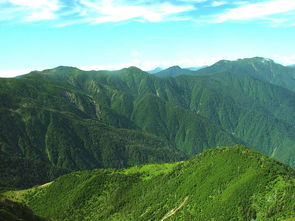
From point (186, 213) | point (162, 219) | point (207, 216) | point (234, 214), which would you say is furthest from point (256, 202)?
point (162, 219)

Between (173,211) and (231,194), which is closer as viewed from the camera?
(231,194)

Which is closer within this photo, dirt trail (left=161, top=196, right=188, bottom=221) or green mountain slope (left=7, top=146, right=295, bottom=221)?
green mountain slope (left=7, top=146, right=295, bottom=221)

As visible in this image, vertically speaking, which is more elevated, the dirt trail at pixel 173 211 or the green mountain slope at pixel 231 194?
the green mountain slope at pixel 231 194

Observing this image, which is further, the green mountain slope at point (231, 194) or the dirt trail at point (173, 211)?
the dirt trail at point (173, 211)

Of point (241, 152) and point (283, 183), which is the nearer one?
point (283, 183)

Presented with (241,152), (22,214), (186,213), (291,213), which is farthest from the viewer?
(241,152)

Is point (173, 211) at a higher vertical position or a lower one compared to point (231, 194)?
lower

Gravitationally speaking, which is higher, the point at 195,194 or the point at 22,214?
the point at 22,214

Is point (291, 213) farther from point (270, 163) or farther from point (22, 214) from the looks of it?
point (22, 214)

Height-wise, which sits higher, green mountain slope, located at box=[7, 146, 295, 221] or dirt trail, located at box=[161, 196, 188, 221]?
green mountain slope, located at box=[7, 146, 295, 221]

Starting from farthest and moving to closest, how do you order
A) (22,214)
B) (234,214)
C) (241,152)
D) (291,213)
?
(241,152), (234,214), (291,213), (22,214)

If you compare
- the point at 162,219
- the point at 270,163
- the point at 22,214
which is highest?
the point at 22,214
